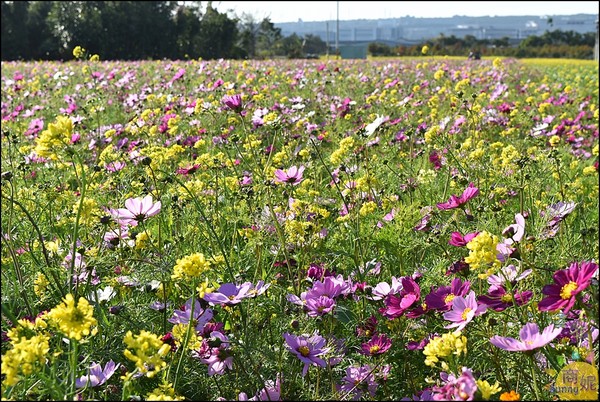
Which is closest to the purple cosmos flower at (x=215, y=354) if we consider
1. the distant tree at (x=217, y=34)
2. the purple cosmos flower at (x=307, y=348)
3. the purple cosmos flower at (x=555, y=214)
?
the purple cosmos flower at (x=307, y=348)

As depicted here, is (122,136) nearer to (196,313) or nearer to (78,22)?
(196,313)

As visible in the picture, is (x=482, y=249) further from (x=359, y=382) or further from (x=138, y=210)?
(x=138, y=210)

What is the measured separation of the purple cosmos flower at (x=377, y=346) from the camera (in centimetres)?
132

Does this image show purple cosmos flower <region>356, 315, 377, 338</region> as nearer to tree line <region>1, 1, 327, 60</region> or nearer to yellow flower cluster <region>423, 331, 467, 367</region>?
yellow flower cluster <region>423, 331, 467, 367</region>

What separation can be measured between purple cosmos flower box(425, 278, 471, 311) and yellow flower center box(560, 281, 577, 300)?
0.22m

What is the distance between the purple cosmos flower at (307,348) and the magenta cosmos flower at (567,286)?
1.43 ft

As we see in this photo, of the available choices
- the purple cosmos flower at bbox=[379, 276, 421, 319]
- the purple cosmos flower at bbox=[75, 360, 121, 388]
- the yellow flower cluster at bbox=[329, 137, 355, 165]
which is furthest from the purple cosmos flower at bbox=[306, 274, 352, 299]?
the yellow flower cluster at bbox=[329, 137, 355, 165]

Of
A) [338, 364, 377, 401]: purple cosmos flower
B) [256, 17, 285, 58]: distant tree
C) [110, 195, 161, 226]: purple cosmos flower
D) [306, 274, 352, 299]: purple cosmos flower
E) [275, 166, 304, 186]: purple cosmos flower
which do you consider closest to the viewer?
[338, 364, 377, 401]: purple cosmos flower

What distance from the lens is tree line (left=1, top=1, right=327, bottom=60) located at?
89.5 ft

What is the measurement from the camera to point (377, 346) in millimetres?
1336

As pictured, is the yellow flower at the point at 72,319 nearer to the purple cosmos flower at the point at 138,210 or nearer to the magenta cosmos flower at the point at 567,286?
the purple cosmos flower at the point at 138,210

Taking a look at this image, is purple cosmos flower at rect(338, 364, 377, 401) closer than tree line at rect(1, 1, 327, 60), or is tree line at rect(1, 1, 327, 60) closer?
purple cosmos flower at rect(338, 364, 377, 401)

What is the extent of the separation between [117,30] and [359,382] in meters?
29.3

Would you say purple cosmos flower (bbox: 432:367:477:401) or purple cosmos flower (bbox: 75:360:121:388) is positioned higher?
purple cosmos flower (bbox: 432:367:477:401)
